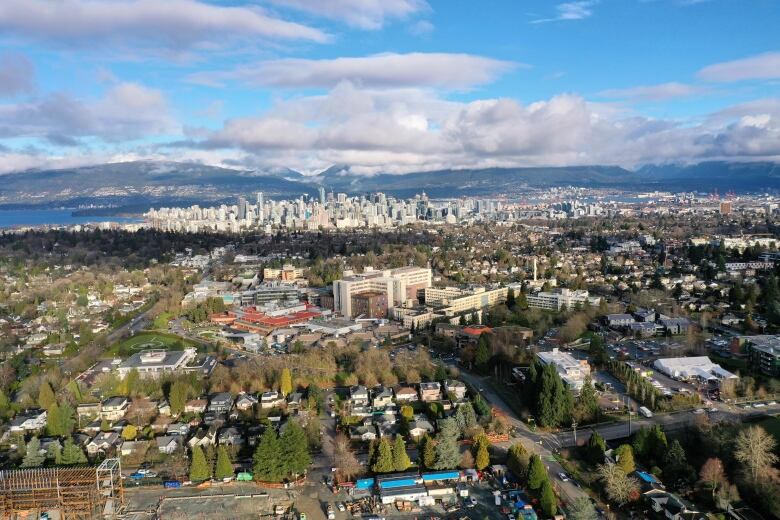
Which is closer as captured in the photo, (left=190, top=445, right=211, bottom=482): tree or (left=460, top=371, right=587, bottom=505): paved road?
(left=460, top=371, right=587, bottom=505): paved road

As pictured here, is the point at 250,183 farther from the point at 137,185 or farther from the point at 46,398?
the point at 46,398

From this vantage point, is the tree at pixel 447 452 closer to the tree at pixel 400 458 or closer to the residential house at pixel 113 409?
the tree at pixel 400 458

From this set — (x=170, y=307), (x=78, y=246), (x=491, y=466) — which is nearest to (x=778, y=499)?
(x=491, y=466)

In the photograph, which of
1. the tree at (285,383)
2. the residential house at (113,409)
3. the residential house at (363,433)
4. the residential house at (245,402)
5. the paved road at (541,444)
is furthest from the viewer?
the tree at (285,383)

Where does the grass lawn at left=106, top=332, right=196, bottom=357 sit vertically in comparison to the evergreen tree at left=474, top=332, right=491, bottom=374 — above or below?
below

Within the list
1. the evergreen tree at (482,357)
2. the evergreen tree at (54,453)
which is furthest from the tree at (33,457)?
the evergreen tree at (482,357)

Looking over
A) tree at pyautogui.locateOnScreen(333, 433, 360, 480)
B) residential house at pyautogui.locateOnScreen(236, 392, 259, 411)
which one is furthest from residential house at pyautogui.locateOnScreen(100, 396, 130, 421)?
tree at pyautogui.locateOnScreen(333, 433, 360, 480)

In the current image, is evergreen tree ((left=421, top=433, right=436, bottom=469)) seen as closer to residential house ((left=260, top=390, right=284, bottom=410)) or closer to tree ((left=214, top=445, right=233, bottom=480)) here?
tree ((left=214, top=445, right=233, bottom=480))

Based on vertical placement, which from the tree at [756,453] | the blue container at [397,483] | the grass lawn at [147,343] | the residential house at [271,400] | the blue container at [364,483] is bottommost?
the grass lawn at [147,343]
